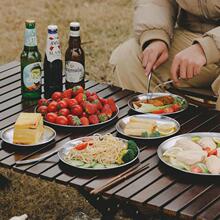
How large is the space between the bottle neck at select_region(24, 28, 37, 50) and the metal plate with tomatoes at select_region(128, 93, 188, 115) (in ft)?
1.75

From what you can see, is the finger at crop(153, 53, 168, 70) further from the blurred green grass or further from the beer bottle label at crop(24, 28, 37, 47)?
the blurred green grass

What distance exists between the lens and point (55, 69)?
375cm

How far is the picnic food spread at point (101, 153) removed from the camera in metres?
2.97

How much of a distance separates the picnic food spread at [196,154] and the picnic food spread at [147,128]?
0.43ft

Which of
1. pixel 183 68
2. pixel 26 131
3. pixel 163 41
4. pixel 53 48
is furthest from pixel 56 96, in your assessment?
pixel 163 41

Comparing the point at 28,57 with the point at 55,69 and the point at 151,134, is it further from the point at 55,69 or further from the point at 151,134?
the point at 151,134

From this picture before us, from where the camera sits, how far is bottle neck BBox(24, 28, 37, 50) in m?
3.63

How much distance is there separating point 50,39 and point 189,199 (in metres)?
1.27

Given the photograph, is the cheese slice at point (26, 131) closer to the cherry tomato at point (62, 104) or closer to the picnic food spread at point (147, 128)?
the cherry tomato at point (62, 104)

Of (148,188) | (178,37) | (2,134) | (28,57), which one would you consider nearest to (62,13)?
(178,37)

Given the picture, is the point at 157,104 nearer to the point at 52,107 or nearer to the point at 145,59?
the point at 145,59

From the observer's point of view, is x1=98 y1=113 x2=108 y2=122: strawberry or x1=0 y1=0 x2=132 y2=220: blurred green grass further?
x1=0 y1=0 x2=132 y2=220: blurred green grass

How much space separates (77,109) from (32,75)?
39cm

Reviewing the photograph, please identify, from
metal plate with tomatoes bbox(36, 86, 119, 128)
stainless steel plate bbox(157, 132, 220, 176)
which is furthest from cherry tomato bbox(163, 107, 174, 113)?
stainless steel plate bbox(157, 132, 220, 176)
